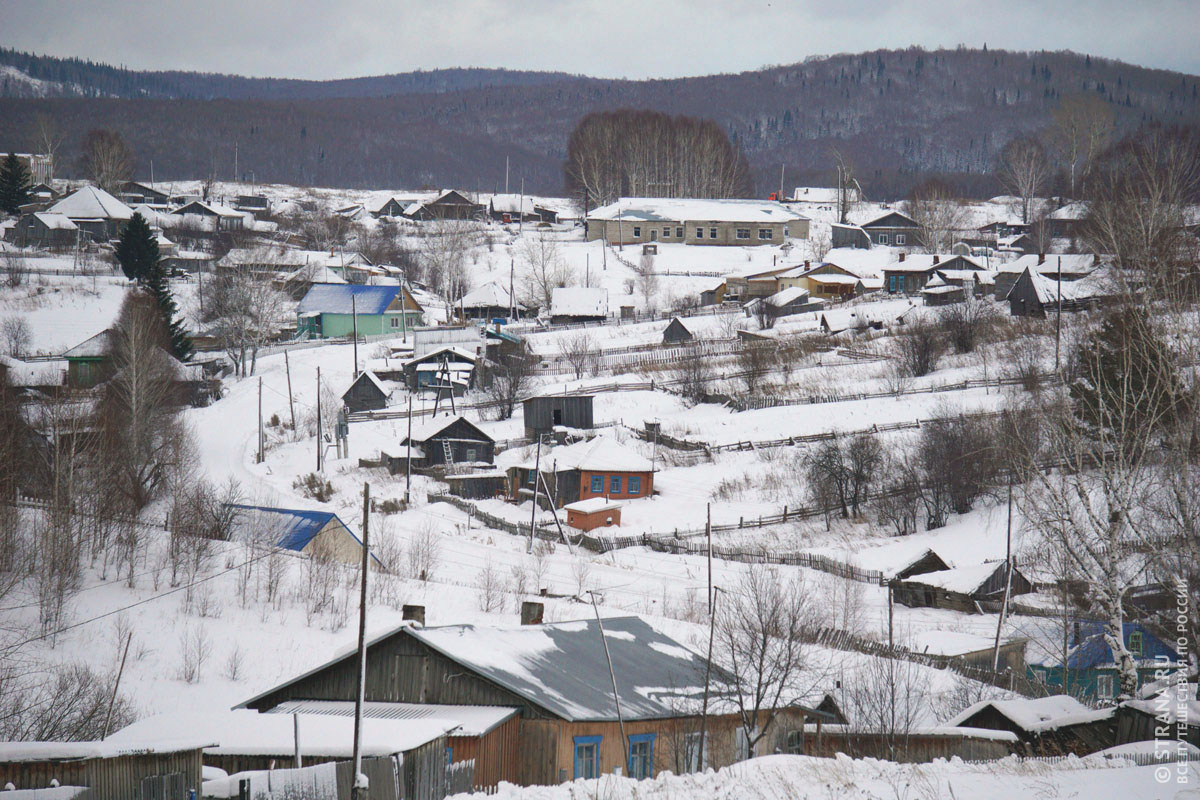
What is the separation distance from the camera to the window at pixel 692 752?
15078 mm

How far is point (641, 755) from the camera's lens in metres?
15.2

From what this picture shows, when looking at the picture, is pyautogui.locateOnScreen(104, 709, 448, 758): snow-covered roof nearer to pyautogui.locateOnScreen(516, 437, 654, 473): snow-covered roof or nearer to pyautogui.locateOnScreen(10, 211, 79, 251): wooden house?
pyautogui.locateOnScreen(516, 437, 654, 473): snow-covered roof

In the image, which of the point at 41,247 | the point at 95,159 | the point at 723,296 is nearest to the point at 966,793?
the point at 723,296

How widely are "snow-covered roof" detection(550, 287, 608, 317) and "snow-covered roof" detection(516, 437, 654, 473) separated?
75.6 ft

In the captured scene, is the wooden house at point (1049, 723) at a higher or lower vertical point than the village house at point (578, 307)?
lower

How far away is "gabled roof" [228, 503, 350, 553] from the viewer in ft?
96.4

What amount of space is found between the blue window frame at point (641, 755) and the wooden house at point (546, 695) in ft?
0.05

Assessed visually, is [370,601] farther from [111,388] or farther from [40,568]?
[111,388]

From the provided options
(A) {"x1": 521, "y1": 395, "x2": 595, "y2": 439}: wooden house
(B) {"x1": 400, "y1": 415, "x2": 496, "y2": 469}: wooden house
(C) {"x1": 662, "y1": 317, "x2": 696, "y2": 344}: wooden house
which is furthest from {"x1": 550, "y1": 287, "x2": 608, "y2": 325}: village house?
(B) {"x1": 400, "y1": 415, "x2": 496, "y2": 469}: wooden house

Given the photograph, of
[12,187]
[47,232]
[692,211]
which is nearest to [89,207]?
[47,232]

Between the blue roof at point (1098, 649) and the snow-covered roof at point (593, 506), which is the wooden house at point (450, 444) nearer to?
the snow-covered roof at point (593, 506)

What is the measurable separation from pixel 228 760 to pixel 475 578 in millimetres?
16783

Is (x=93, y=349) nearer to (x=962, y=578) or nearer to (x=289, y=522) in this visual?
(x=289, y=522)

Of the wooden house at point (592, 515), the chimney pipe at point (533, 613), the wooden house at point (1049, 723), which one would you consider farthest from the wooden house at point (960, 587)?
the chimney pipe at point (533, 613)
